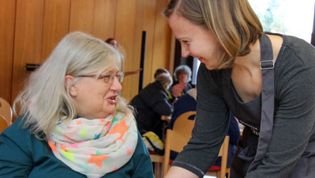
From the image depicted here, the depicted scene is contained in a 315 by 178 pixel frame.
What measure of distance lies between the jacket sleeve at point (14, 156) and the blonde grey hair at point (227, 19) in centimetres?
70

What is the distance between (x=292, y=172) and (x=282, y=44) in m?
0.35

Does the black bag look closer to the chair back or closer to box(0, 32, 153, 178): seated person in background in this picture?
box(0, 32, 153, 178): seated person in background

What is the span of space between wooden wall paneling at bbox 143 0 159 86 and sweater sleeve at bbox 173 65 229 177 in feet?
17.9

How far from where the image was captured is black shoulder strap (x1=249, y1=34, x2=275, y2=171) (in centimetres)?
121

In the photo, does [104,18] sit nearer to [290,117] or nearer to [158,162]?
[158,162]

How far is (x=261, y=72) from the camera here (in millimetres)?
1228

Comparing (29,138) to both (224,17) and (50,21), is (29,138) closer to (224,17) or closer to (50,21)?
(224,17)

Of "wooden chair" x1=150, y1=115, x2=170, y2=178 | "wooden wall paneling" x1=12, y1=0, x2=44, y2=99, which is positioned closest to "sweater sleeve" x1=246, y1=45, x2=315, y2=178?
"wooden chair" x1=150, y1=115, x2=170, y2=178

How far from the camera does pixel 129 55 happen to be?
6516 millimetres

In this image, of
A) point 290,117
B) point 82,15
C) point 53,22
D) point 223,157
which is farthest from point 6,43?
point 290,117

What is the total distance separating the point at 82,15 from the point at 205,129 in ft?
14.5

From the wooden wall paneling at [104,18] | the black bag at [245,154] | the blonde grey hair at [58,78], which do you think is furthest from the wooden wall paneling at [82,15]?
the black bag at [245,154]

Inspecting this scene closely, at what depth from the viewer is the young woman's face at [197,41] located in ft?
3.79

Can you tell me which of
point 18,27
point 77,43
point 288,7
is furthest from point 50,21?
point 77,43
